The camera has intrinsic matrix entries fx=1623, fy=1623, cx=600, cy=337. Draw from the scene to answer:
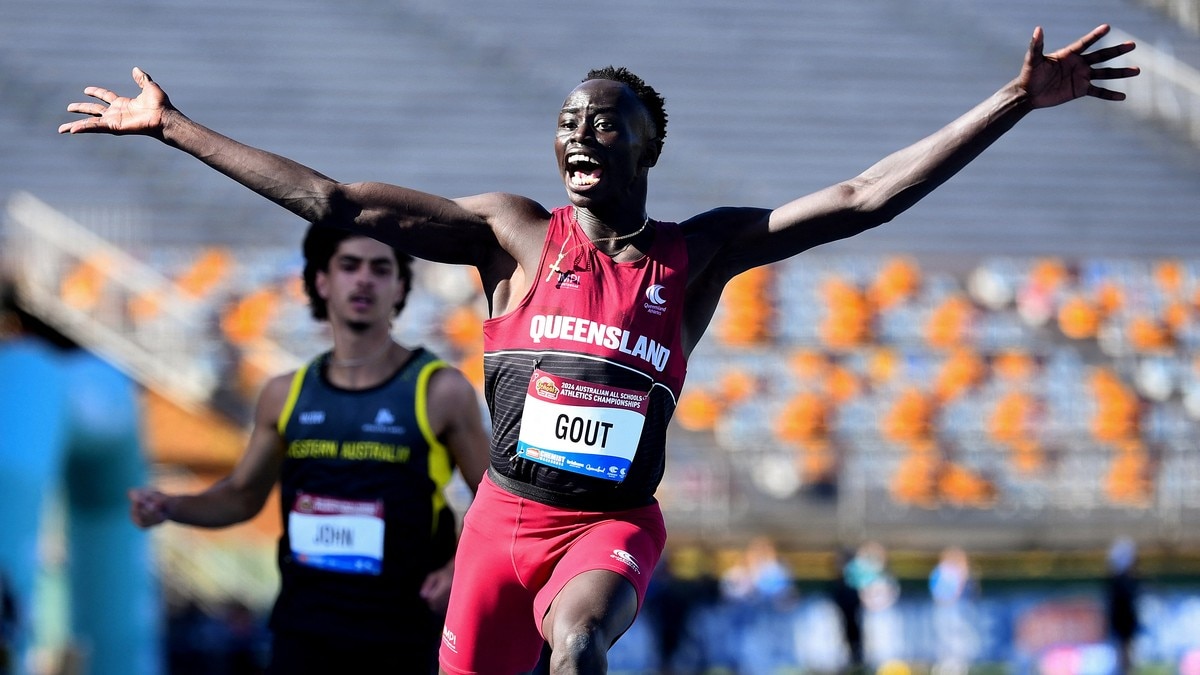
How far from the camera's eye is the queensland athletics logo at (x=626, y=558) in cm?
464

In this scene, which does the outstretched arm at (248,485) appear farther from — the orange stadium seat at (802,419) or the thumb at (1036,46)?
the orange stadium seat at (802,419)

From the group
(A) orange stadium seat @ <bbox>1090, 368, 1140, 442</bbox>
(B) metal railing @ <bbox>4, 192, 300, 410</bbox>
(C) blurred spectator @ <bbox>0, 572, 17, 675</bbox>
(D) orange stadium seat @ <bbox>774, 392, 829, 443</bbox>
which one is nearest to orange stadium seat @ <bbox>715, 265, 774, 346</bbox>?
(D) orange stadium seat @ <bbox>774, 392, 829, 443</bbox>

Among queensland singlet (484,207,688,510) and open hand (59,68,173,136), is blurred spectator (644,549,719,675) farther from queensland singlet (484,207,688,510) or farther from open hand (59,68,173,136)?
open hand (59,68,173,136)

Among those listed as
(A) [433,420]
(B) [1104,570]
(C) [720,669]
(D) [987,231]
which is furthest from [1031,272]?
(A) [433,420]

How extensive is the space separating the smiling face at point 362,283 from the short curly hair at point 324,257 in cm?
4

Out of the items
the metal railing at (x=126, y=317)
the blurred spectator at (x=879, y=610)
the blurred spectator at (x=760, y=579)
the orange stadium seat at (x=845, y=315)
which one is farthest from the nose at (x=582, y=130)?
the orange stadium seat at (x=845, y=315)

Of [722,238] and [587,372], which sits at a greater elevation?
[722,238]

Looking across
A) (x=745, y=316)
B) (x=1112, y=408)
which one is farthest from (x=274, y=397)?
(x=1112, y=408)

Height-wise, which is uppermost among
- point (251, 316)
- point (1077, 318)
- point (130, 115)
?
point (1077, 318)

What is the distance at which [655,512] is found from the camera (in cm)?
500

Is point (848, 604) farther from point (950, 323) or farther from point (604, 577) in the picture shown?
point (604, 577)

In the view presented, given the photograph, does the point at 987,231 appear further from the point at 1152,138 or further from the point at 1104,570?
the point at 1104,570

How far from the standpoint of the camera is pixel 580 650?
4.29 m

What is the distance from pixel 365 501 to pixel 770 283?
15551 millimetres
